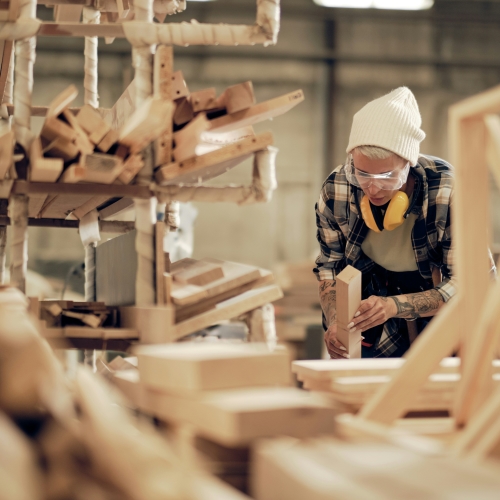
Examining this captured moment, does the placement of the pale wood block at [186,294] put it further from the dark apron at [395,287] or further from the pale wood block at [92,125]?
the dark apron at [395,287]

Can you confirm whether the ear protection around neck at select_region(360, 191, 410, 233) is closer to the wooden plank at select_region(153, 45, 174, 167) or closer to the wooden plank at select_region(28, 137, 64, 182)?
the wooden plank at select_region(153, 45, 174, 167)

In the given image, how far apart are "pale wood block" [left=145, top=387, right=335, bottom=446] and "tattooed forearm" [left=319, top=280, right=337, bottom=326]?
2.10 metres

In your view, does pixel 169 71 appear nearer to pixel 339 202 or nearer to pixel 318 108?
pixel 339 202

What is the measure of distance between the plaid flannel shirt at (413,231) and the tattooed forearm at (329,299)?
0.17 ft

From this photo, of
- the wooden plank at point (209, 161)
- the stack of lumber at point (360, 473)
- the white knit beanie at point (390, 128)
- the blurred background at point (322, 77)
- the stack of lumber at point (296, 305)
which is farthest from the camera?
the blurred background at point (322, 77)

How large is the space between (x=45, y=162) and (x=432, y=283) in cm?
228

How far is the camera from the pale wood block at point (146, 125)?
2316mm

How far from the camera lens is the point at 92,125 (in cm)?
256

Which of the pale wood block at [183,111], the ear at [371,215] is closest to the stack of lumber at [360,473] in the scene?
the pale wood block at [183,111]

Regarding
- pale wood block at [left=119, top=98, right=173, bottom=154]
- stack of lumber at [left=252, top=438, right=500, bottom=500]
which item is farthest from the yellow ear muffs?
stack of lumber at [left=252, top=438, right=500, bottom=500]

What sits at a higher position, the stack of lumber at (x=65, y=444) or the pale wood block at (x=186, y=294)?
the pale wood block at (x=186, y=294)

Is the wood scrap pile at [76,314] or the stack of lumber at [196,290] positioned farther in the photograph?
the wood scrap pile at [76,314]

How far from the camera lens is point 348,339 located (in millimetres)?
3400

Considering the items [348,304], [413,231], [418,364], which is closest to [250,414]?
[418,364]
